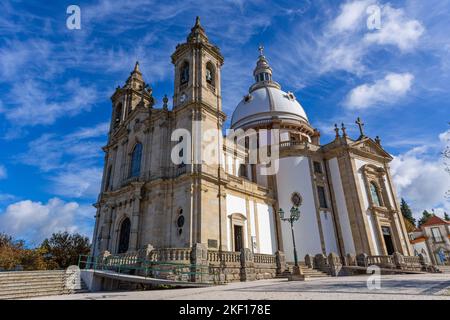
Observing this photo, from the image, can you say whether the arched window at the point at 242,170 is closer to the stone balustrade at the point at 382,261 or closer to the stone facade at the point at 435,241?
the stone balustrade at the point at 382,261

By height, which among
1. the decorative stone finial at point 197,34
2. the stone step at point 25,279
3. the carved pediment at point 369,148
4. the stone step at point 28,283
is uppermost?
the decorative stone finial at point 197,34

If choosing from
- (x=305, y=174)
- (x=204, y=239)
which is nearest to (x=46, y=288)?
(x=204, y=239)

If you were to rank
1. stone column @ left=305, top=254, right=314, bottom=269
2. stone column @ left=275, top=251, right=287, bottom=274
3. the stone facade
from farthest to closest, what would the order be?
the stone facade → stone column @ left=305, top=254, right=314, bottom=269 → stone column @ left=275, top=251, right=287, bottom=274

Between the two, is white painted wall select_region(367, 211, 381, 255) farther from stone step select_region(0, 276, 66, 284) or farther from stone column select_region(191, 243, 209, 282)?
stone step select_region(0, 276, 66, 284)

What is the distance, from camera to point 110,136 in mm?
32438

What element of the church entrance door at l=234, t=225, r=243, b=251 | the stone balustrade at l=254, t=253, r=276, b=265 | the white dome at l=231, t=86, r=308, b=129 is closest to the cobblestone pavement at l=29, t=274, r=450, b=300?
the stone balustrade at l=254, t=253, r=276, b=265

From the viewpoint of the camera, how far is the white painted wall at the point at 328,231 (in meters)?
24.8

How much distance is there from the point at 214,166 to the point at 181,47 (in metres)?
12.4

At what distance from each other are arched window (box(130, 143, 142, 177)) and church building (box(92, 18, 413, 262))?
11cm

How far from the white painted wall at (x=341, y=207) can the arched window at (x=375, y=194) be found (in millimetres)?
3139

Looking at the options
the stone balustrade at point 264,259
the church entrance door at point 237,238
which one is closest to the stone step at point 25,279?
the stone balustrade at point 264,259

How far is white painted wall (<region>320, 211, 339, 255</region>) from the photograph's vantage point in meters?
24.8

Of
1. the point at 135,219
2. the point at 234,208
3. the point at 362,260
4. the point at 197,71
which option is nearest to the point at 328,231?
the point at 362,260
